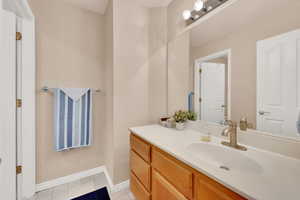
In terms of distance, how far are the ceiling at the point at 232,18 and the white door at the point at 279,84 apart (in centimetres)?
20

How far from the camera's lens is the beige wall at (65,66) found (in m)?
1.69

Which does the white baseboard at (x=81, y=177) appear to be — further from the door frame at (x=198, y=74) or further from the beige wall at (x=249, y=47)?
the beige wall at (x=249, y=47)

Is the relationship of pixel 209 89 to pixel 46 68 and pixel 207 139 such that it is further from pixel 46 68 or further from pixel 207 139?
pixel 46 68

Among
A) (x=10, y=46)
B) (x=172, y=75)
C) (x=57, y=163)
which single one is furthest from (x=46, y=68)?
(x=172, y=75)

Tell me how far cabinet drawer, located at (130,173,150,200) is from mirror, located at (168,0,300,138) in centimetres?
92

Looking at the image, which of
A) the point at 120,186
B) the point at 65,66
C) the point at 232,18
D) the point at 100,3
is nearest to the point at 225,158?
the point at 232,18

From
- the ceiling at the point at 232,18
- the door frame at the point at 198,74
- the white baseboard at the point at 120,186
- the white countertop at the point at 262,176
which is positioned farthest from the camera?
the white baseboard at the point at 120,186

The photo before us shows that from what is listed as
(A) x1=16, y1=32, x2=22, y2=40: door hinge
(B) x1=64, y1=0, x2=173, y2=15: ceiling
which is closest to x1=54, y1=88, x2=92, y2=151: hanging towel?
(A) x1=16, y1=32, x2=22, y2=40: door hinge

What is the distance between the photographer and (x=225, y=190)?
0.59 metres

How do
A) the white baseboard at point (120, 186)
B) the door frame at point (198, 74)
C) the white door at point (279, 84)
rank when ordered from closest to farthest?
the white door at point (279, 84), the door frame at point (198, 74), the white baseboard at point (120, 186)

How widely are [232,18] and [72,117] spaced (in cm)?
208

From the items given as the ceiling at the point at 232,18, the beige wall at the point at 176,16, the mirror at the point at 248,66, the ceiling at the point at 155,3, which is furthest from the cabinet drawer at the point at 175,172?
the ceiling at the point at 155,3

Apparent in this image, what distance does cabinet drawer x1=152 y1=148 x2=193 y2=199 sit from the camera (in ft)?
2.56

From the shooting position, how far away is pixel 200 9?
1295 millimetres
